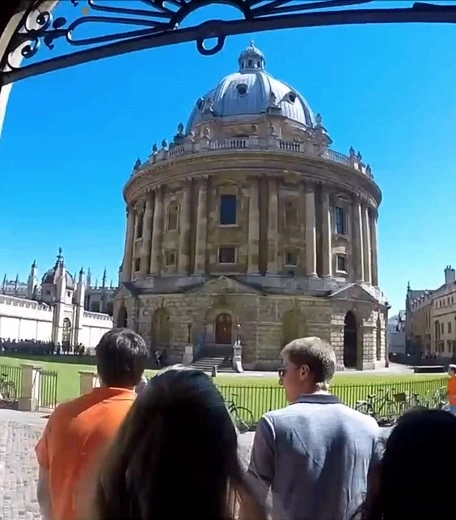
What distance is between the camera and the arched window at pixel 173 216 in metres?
43.2

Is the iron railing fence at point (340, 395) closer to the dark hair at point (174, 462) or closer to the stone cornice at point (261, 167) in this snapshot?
the dark hair at point (174, 462)

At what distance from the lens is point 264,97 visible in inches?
1956

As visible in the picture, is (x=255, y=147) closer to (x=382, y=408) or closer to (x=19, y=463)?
(x=382, y=408)

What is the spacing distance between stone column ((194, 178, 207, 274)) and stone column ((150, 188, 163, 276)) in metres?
4.02

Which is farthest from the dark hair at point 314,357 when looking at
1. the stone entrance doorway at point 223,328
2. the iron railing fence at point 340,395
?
the stone entrance doorway at point 223,328

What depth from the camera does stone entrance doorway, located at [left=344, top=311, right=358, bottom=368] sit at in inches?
1635

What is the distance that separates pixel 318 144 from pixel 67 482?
137 ft

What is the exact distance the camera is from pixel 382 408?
1558 cm

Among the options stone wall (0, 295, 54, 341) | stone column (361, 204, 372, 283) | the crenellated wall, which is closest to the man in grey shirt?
stone column (361, 204, 372, 283)

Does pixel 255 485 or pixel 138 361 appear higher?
pixel 138 361

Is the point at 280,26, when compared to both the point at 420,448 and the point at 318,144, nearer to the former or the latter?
the point at 420,448

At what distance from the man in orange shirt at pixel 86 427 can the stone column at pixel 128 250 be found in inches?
1758

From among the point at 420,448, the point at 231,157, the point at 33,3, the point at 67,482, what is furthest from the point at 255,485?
the point at 231,157

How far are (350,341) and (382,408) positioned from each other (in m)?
26.9
